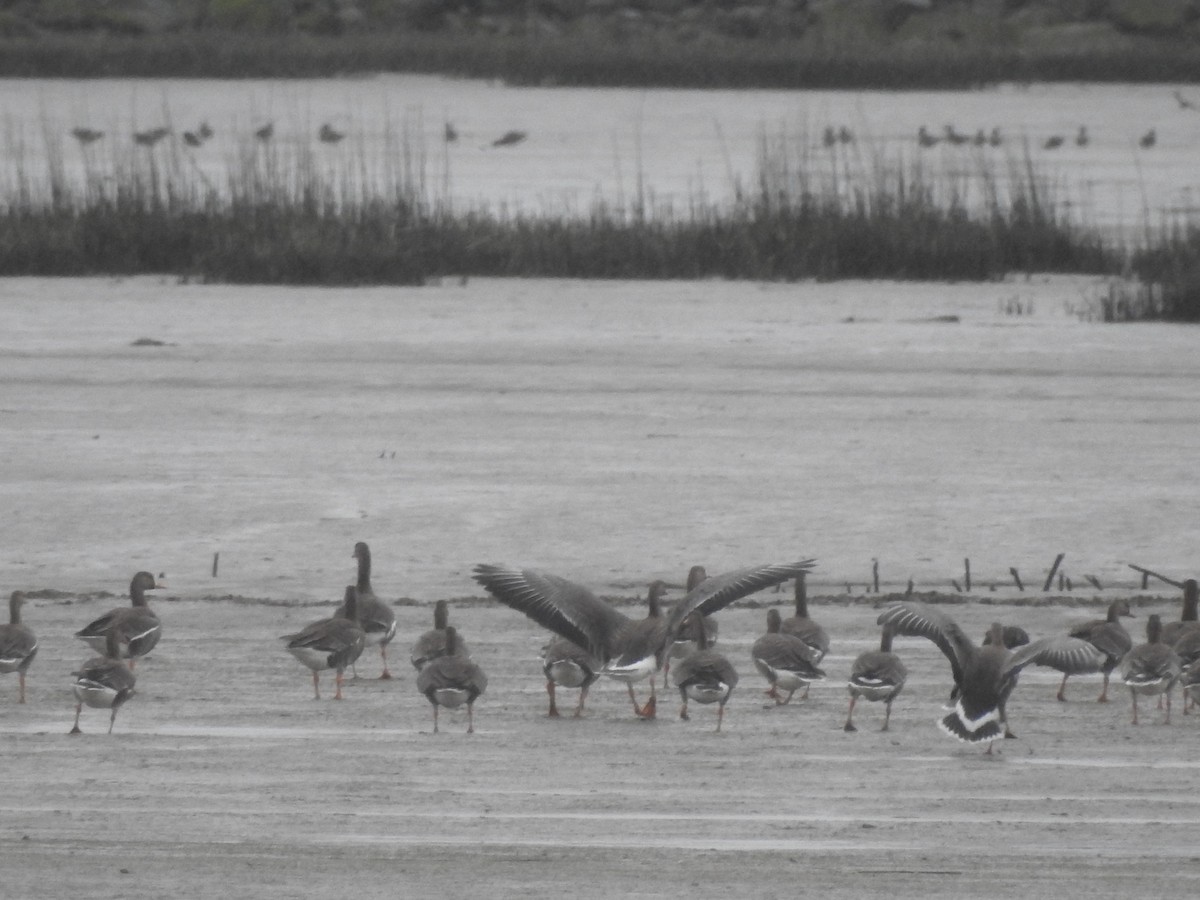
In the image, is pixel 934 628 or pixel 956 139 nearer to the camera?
pixel 934 628

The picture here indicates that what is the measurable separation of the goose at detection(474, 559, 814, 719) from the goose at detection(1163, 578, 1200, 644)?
4.83 ft

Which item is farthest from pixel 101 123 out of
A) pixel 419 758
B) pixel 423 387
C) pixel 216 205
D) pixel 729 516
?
pixel 419 758

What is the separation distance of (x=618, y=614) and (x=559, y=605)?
0.23 m

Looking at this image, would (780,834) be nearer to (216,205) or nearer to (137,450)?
(137,450)

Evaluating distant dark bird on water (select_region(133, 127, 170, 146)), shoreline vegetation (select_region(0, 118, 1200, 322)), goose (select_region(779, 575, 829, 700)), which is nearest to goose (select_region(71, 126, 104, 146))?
distant dark bird on water (select_region(133, 127, 170, 146))

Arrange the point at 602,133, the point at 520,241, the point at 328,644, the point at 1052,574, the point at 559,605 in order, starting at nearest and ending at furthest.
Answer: the point at 328,644
the point at 559,605
the point at 1052,574
the point at 520,241
the point at 602,133

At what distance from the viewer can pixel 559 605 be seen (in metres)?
8.05

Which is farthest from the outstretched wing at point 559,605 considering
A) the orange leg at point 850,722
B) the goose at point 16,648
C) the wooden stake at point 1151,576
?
the wooden stake at point 1151,576

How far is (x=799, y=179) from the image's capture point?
2342 cm

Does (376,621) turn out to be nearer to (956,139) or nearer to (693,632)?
(693,632)

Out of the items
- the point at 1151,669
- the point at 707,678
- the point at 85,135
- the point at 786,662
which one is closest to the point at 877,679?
the point at 786,662

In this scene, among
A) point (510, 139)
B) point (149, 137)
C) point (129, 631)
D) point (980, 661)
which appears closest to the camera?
point (980, 661)

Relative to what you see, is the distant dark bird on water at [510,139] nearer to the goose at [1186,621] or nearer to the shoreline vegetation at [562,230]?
the shoreline vegetation at [562,230]

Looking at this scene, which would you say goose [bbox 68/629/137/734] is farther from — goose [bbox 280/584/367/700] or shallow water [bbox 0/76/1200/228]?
shallow water [bbox 0/76/1200/228]
